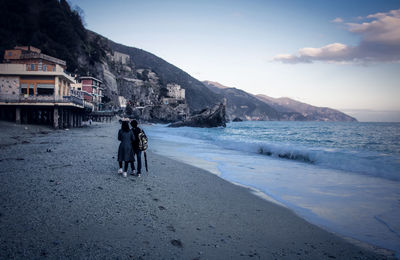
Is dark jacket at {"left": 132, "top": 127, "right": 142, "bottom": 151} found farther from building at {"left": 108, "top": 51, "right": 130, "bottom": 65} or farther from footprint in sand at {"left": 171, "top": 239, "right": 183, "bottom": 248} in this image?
building at {"left": 108, "top": 51, "right": 130, "bottom": 65}

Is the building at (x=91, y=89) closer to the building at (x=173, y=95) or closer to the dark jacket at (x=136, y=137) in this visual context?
the building at (x=173, y=95)

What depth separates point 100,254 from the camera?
290cm

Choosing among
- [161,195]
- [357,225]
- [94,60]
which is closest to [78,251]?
[161,195]

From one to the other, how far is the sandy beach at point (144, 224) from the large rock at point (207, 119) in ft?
162

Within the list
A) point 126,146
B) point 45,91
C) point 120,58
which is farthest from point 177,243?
point 120,58

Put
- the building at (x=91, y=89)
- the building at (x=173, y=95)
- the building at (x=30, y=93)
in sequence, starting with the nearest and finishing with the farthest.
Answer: the building at (x=30, y=93)
the building at (x=91, y=89)
the building at (x=173, y=95)

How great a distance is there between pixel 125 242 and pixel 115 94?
91.0 meters

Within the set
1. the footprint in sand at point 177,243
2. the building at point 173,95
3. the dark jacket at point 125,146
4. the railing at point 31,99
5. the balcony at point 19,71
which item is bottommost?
the footprint in sand at point 177,243

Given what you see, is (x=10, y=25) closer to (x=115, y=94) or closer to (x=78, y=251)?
(x=115, y=94)

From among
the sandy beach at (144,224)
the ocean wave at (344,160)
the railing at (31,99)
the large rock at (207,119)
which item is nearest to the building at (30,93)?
the railing at (31,99)

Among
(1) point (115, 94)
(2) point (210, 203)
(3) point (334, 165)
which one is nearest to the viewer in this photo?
(2) point (210, 203)

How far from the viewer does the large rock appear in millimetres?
55781

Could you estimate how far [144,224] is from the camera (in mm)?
3881

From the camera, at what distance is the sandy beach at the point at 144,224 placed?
10.2 feet
